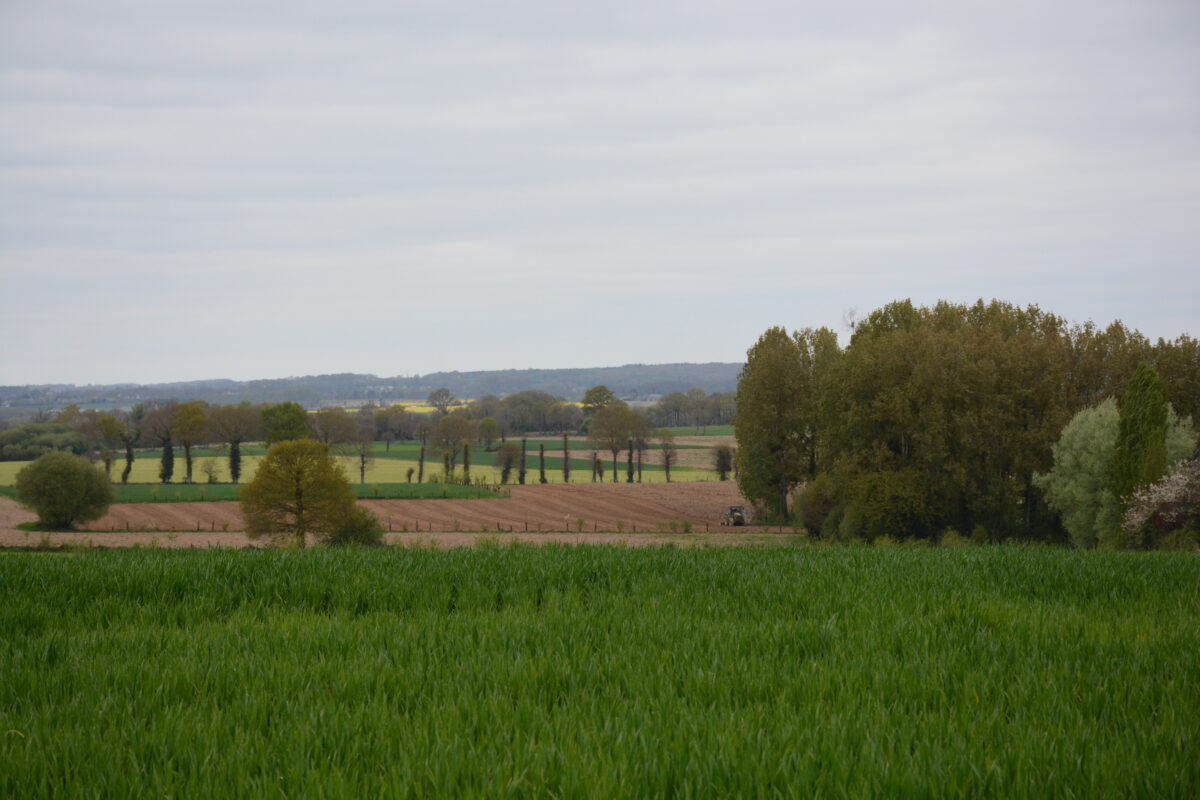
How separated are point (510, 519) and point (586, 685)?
2580 inches

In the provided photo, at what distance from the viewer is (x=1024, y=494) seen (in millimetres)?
47219

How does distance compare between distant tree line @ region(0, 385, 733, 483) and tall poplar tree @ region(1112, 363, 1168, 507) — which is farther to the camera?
distant tree line @ region(0, 385, 733, 483)

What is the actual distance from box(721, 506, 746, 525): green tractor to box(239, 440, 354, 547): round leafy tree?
3180 centimetres

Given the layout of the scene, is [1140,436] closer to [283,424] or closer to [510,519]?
[510,519]

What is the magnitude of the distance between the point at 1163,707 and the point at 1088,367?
162ft

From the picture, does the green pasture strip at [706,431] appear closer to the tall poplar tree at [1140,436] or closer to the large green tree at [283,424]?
the large green tree at [283,424]

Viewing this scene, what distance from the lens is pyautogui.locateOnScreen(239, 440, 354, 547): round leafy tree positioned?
53.2 metres

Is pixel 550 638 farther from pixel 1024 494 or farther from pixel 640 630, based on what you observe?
pixel 1024 494

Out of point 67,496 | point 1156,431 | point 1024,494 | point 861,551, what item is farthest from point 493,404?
point 861,551

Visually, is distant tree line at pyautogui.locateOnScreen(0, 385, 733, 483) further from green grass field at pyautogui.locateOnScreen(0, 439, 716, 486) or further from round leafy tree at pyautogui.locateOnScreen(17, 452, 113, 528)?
round leafy tree at pyautogui.locateOnScreen(17, 452, 113, 528)

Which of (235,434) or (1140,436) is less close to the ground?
(1140,436)

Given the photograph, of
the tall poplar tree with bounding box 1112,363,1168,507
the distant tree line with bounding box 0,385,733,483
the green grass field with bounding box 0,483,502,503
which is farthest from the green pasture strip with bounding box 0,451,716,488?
the tall poplar tree with bounding box 1112,363,1168,507

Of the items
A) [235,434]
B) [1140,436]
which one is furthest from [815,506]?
[235,434]

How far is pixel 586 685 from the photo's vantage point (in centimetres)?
576
